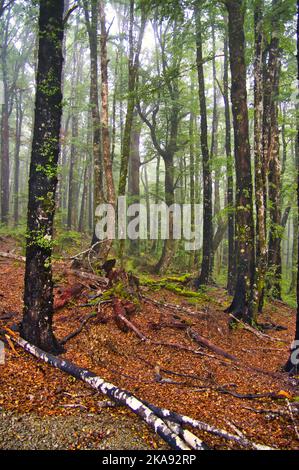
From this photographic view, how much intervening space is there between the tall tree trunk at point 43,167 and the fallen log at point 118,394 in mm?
309

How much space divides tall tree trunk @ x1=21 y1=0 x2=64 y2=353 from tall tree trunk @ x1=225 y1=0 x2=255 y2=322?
5.42 metres

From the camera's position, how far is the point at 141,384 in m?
5.12

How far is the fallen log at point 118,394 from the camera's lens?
3520 mm

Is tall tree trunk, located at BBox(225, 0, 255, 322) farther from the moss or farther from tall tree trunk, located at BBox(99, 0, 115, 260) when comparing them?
tall tree trunk, located at BBox(99, 0, 115, 260)

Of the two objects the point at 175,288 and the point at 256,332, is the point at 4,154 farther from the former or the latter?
the point at 256,332

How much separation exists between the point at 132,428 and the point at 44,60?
19.0 ft

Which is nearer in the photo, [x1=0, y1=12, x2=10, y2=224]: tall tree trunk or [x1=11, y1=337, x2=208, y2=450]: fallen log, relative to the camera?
[x1=11, y1=337, x2=208, y2=450]: fallen log

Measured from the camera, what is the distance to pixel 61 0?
18.0 feet

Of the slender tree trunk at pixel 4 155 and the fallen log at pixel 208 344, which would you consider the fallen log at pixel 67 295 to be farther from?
the slender tree trunk at pixel 4 155

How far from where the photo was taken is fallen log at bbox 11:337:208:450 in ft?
11.5

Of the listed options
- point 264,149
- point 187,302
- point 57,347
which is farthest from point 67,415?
point 264,149

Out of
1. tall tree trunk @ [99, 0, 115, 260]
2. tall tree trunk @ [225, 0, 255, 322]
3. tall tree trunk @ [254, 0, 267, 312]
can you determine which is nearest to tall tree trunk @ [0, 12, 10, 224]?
tall tree trunk @ [99, 0, 115, 260]

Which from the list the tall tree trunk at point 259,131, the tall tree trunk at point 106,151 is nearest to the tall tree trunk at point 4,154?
the tall tree trunk at point 106,151
